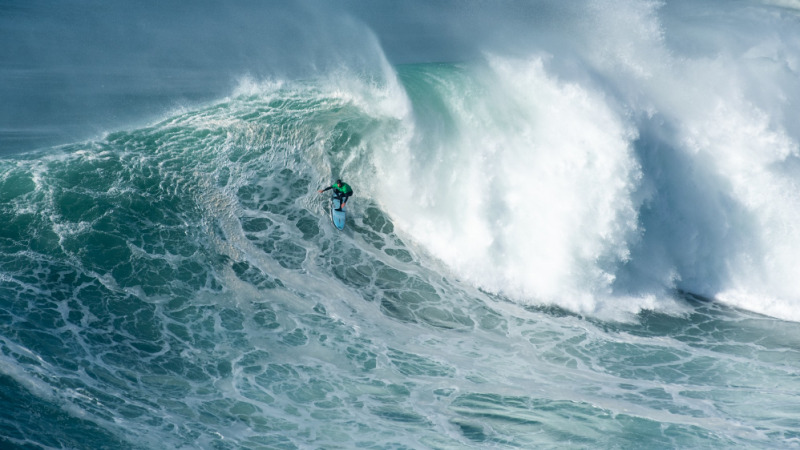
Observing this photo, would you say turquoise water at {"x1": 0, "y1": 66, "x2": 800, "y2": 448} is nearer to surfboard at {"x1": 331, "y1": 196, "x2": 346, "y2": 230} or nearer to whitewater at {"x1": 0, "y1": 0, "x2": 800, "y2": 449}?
whitewater at {"x1": 0, "y1": 0, "x2": 800, "y2": 449}

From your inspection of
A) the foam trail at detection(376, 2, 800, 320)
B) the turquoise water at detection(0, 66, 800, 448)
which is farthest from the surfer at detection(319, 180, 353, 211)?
the foam trail at detection(376, 2, 800, 320)

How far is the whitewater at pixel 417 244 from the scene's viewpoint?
9336 millimetres

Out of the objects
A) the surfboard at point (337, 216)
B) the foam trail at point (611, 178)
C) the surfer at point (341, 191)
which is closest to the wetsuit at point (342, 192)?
the surfer at point (341, 191)

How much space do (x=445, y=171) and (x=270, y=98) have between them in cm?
530

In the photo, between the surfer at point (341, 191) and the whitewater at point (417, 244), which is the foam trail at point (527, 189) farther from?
the surfer at point (341, 191)

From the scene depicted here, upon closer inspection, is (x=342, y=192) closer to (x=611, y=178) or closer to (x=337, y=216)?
(x=337, y=216)

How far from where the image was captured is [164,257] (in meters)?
12.4

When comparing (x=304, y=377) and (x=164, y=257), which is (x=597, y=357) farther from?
(x=164, y=257)

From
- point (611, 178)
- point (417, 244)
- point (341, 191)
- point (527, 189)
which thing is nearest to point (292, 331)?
point (341, 191)

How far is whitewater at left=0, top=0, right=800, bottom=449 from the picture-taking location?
30.6 feet

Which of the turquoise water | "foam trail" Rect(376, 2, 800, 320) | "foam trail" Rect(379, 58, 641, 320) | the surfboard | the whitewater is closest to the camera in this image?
the turquoise water

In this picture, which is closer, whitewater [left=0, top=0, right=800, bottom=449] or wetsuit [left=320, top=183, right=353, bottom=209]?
whitewater [left=0, top=0, right=800, bottom=449]

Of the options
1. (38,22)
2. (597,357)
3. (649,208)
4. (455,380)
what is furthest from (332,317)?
(38,22)

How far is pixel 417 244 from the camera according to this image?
14.4m
